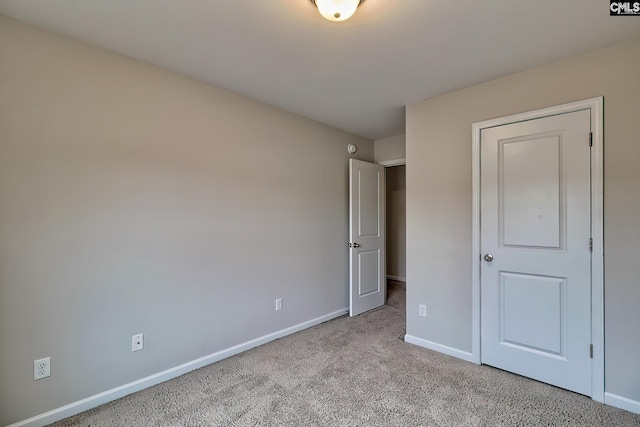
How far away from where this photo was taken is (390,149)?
4129 millimetres

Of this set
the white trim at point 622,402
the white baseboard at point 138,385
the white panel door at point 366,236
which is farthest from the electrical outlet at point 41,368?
the white trim at point 622,402

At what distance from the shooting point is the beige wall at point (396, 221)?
19.1 feet

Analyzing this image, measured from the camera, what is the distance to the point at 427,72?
228cm

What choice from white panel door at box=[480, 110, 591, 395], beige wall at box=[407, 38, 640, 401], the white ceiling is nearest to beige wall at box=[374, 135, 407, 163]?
beige wall at box=[407, 38, 640, 401]

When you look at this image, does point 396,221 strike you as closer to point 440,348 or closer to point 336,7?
point 440,348

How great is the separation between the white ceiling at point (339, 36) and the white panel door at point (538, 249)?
0.54m

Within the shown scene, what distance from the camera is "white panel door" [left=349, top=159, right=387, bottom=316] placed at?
12.0 ft

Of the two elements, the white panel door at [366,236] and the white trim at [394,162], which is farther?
the white trim at [394,162]

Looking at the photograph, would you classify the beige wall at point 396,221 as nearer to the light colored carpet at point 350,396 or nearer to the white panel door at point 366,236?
the white panel door at point 366,236

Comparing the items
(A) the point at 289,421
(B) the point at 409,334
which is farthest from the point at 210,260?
(B) the point at 409,334

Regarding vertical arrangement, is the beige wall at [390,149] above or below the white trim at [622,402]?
above

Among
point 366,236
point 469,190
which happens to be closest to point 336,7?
point 469,190

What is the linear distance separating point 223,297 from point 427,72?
2.55 metres

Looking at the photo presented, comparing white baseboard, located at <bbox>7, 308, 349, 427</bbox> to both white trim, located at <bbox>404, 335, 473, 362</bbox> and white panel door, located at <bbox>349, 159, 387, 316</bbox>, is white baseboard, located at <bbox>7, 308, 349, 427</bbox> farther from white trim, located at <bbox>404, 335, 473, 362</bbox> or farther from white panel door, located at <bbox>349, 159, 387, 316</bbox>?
white trim, located at <bbox>404, 335, 473, 362</bbox>
